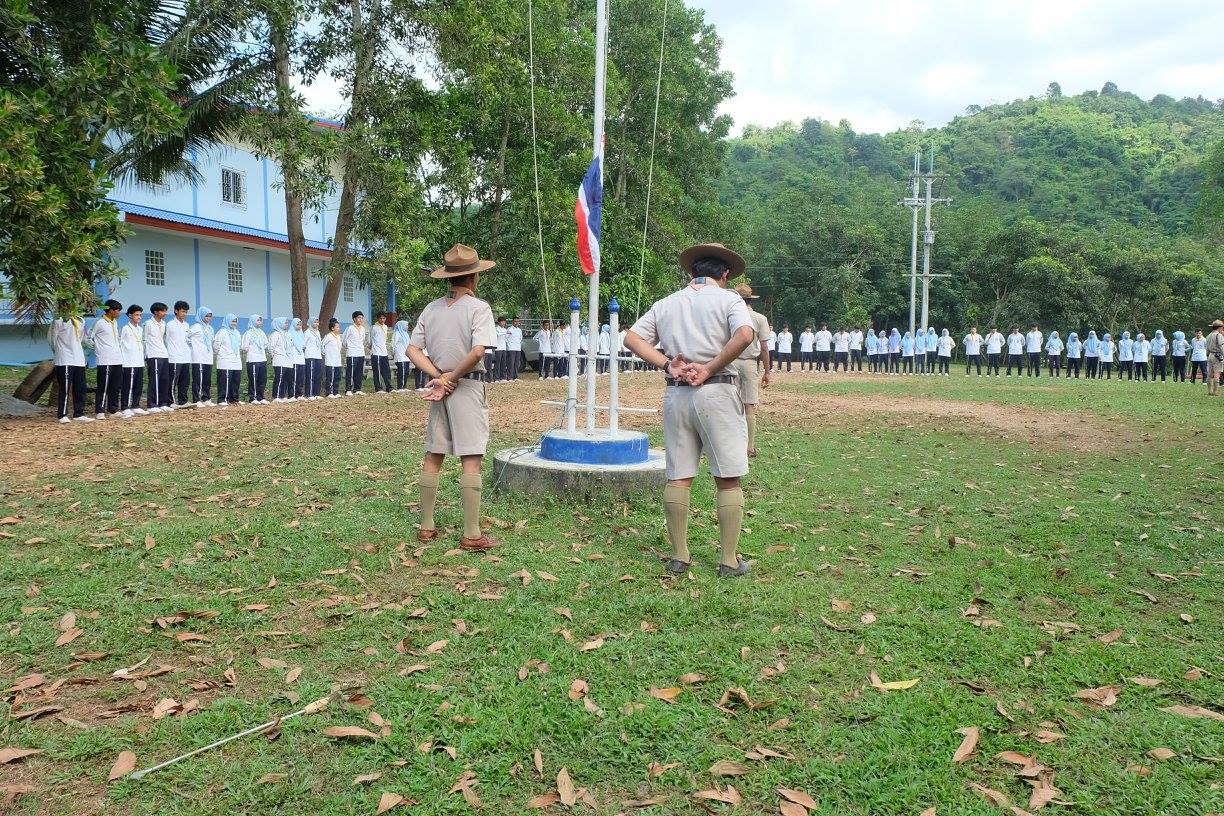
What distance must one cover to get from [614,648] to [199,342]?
1481 cm

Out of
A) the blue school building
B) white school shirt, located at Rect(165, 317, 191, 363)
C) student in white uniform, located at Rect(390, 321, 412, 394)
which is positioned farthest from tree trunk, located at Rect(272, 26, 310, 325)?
white school shirt, located at Rect(165, 317, 191, 363)

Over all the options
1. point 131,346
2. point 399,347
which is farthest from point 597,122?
point 399,347

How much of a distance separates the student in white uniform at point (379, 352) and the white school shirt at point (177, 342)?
4987 millimetres

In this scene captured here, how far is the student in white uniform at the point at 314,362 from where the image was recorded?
1948 centimetres

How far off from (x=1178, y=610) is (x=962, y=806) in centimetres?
275

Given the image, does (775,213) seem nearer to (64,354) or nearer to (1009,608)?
(64,354)

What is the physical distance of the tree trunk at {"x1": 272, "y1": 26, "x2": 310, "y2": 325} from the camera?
Result: 55.0 ft

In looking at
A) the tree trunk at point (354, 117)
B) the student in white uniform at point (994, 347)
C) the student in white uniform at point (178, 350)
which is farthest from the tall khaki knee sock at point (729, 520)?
the student in white uniform at point (994, 347)

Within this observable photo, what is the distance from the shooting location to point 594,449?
7.72 metres

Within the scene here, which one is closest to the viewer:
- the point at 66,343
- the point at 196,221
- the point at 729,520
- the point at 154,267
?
the point at 729,520

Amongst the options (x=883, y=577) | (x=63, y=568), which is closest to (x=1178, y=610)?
(x=883, y=577)

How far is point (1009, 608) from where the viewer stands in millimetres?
5090

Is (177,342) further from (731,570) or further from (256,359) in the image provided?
(731,570)

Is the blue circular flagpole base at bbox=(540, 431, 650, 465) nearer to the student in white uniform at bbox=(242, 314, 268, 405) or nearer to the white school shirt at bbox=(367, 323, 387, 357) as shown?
the student in white uniform at bbox=(242, 314, 268, 405)
